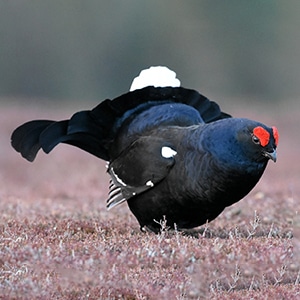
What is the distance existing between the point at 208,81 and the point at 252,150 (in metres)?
32.0

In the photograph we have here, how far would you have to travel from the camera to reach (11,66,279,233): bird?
7.09m

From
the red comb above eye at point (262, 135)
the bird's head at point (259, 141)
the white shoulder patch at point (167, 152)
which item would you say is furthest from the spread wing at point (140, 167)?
the red comb above eye at point (262, 135)

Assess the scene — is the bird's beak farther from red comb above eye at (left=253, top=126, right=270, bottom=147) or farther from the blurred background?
the blurred background

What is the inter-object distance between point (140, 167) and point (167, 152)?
1.13ft

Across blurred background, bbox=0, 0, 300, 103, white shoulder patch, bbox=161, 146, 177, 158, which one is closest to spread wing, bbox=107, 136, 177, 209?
white shoulder patch, bbox=161, 146, 177, 158

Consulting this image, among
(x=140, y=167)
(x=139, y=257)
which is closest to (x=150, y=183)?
(x=140, y=167)

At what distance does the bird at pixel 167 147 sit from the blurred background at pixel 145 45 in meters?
28.9

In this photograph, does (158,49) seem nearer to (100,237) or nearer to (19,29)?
(19,29)

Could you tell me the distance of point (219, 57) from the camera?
3959cm

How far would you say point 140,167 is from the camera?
7.76 meters

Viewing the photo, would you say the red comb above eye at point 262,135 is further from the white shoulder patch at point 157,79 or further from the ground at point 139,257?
the white shoulder patch at point 157,79

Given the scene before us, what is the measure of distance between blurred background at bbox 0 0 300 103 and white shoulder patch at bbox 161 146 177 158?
2987 cm

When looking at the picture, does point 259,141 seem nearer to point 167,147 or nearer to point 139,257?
point 167,147

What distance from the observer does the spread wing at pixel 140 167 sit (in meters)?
7.51
